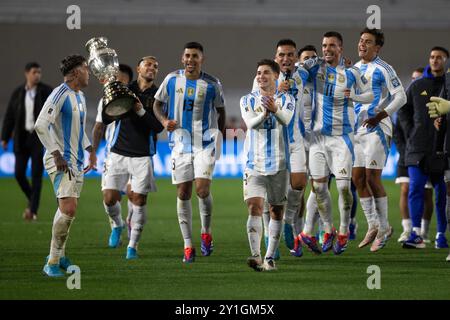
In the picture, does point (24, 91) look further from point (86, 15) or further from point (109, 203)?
point (86, 15)

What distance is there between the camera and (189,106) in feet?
32.4

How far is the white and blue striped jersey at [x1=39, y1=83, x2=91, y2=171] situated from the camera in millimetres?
8461

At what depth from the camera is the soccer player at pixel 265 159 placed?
28.9ft

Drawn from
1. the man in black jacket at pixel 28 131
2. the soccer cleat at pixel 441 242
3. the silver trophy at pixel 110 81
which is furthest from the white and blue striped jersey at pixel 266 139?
the man in black jacket at pixel 28 131

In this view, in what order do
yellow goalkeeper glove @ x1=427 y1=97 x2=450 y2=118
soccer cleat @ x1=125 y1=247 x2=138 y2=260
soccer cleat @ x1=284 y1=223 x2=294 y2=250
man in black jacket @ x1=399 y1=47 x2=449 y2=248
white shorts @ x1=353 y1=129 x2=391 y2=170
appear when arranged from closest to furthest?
1. yellow goalkeeper glove @ x1=427 y1=97 x2=450 y2=118
2. soccer cleat @ x1=125 y1=247 x2=138 y2=260
3. soccer cleat @ x1=284 y1=223 x2=294 y2=250
4. white shorts @ x1=353 y1=129 x2=391 y2=170
5. man in black jacket @ x1=399 y1=47 x2=449 y2=248

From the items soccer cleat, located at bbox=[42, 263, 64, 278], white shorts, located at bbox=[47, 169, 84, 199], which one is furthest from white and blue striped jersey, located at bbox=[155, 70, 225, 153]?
soccer cleat, located at bbox=[42, 263, 64, 278]

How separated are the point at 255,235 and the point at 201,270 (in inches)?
24.6

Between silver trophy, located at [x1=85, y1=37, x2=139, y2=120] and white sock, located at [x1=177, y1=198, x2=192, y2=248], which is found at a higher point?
silver trophy, located at [x1=85, y1=37, x2=139, y2=120]

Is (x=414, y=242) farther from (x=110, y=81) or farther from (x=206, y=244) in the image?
(x=110, y=81)

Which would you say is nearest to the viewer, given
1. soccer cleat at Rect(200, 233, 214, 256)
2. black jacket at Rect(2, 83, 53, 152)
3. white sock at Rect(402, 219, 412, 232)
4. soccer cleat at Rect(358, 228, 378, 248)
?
soccer cleat at Rect(200, 233, 214, 256)

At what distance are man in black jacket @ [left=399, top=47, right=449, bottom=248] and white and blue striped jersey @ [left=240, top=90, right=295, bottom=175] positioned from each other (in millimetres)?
2777

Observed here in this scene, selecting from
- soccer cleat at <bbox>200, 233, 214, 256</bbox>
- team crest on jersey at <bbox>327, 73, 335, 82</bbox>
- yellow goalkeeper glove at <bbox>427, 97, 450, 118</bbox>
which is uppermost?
team crest on jersey at <bbox>327, 73, 335, 82</bbox>

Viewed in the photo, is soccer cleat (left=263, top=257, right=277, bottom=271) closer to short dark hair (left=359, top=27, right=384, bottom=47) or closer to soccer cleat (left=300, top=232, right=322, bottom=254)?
soccer cleat (left=300, top=232, right=322, bottom=254)

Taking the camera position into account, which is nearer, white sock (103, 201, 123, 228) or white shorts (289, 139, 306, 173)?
white shorts (289, 139, 306, 173)
